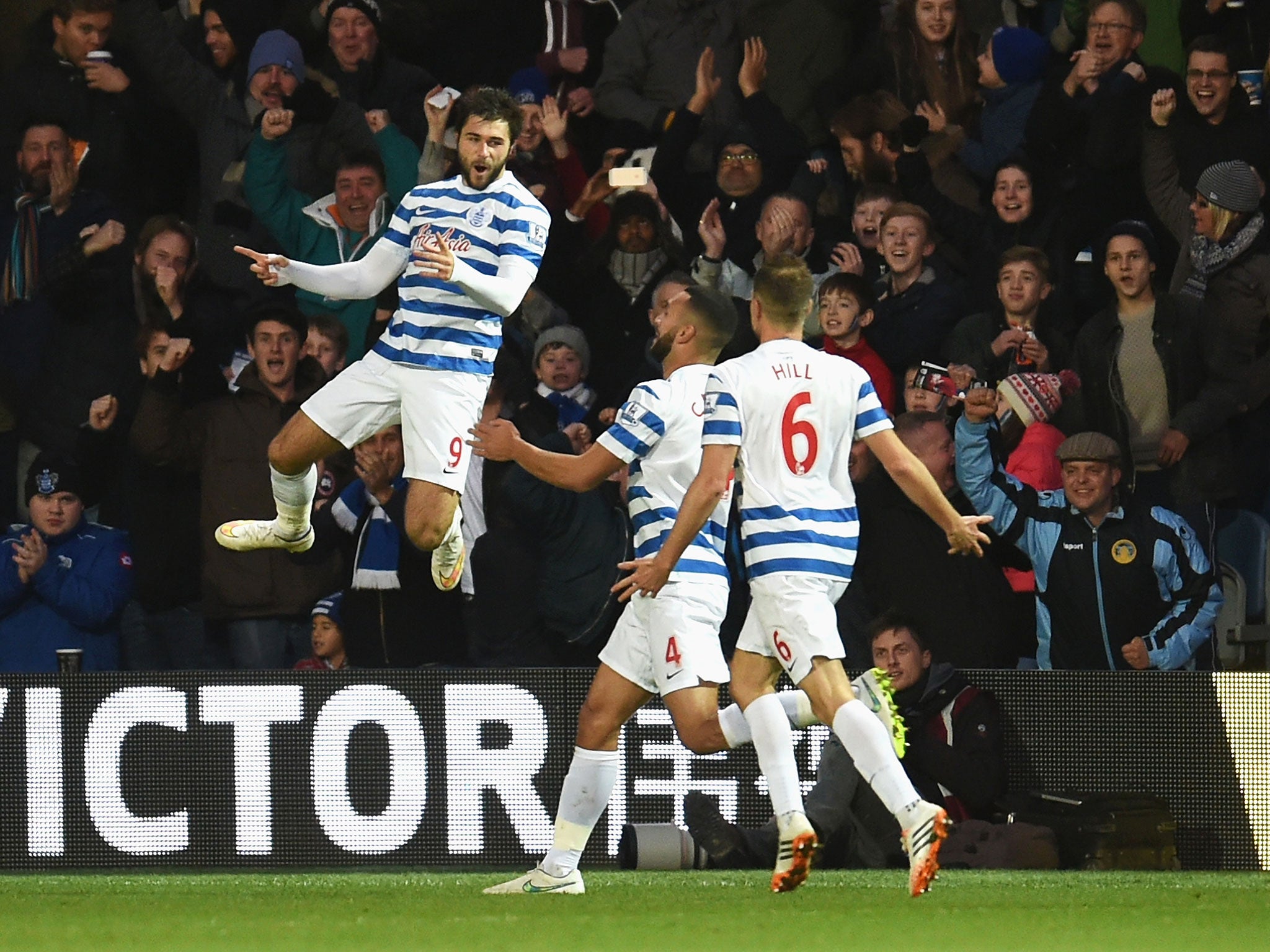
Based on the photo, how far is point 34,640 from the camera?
9.88 meters

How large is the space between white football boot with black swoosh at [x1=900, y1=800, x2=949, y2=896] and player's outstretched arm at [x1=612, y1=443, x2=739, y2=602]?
1.08 m

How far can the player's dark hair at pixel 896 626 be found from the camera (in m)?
8.65

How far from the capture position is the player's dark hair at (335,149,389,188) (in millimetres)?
10406

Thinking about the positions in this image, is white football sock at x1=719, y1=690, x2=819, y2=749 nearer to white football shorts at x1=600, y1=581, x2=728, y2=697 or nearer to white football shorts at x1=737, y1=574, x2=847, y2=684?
white football shorts at x1=600, y1=581, x2=728, y2=697

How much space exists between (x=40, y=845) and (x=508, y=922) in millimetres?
3383

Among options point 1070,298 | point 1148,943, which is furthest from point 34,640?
point 1148,943

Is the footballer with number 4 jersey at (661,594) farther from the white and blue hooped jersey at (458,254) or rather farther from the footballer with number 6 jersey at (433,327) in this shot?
the white and blue hooped jersey at (458,254)

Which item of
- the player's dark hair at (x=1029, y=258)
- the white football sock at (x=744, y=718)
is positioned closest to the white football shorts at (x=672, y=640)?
the white football sock at (x=744, y=718)

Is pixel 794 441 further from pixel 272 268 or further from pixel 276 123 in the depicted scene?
pixel 276 123

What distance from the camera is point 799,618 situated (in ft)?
20.6

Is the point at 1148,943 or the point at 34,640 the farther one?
the point at 34,640

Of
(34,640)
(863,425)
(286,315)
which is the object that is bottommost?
(34,640)

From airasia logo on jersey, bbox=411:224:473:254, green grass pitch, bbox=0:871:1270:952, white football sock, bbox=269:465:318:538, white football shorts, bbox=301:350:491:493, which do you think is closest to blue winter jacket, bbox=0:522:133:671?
green grass pitch, bbox=0:871:1270:952

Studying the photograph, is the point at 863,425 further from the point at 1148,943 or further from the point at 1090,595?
the point at 1090,595
